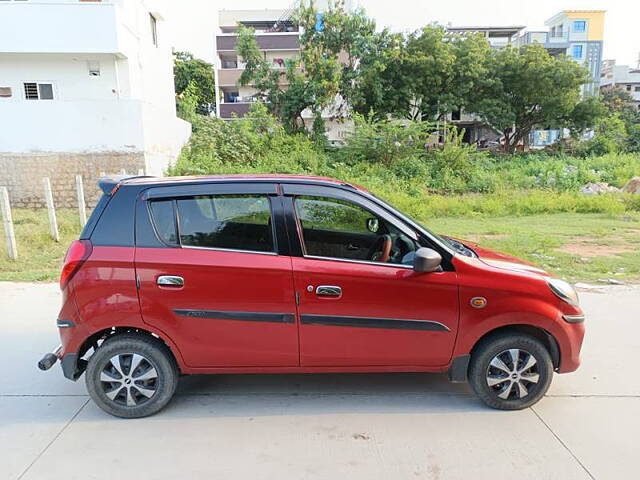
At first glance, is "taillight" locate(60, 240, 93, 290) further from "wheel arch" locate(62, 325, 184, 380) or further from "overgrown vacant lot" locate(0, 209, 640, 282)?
"overgrown vacant lot" locate(0, 209, 640, 282)

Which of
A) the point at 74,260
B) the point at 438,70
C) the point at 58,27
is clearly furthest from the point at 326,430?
the point at 438,70

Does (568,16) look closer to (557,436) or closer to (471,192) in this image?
(471,192)

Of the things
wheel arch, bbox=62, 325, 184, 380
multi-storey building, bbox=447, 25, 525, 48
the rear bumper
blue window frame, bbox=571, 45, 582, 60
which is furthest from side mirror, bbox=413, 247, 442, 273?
blue window frame, bbox=571, 45, 582, 60

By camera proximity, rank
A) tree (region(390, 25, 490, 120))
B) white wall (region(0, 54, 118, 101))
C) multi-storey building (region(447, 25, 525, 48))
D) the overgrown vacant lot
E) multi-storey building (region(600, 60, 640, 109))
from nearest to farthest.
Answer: the overgrown vacant lot < white wall (region(0, 54, 118, 101)) < tree (region(390, 25, 490, 120)) < multi-storey building (region(447, 25, 525, 48)) < multi-storey building (region(600, 60, 640, 109))

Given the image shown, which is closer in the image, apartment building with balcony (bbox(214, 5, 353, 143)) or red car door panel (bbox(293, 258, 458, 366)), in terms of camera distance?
red car door panel (bbox(293, 258, 458, 366))

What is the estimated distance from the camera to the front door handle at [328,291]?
10.5 ft

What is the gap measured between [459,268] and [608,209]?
13649mm

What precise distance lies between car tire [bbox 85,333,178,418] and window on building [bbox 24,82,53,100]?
1737cm

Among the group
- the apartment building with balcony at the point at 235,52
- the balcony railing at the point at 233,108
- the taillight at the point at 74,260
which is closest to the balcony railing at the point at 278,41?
the apartment building with balcony at the point at 235,52

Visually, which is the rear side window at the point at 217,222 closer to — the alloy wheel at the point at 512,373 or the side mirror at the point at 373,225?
the side mirror at the point at 373,225

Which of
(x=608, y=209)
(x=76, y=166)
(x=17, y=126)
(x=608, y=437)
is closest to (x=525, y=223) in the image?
(x=608, y=209)

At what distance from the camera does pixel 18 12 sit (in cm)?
1513

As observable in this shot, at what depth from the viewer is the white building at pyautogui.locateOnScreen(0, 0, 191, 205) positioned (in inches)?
550

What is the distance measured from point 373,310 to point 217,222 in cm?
129
